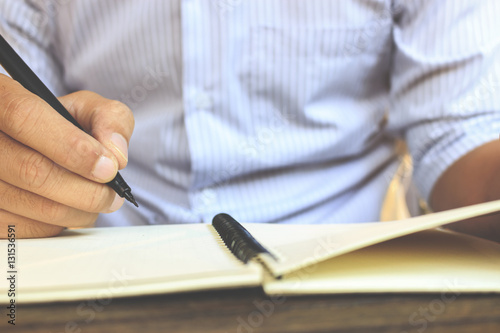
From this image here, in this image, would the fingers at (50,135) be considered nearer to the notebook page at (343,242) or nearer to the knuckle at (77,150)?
the knuckle at (77,150)

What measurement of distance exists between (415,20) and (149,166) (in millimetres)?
565

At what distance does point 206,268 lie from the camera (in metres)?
0.25

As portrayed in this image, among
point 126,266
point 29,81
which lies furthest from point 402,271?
point 29,81

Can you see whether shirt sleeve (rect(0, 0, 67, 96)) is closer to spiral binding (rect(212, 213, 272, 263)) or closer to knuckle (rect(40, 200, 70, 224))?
knuckle (rect(40, 200, 70, 224))

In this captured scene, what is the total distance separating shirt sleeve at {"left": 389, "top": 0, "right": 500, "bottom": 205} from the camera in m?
0.68

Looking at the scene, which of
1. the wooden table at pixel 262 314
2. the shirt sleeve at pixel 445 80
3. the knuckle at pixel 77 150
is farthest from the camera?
the shirt sleeve at pixel 445 80

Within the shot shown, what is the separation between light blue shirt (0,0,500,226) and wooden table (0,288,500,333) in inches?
17.8

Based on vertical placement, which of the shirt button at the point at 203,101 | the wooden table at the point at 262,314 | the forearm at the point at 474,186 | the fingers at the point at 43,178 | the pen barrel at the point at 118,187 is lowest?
the forearm at the point at 474,186

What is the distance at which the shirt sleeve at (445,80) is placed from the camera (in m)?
0.68

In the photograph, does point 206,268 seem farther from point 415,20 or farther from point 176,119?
point 415,20

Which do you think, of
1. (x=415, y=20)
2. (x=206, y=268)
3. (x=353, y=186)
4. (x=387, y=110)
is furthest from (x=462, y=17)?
(x=206, y=268)

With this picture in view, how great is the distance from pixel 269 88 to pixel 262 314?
1.81ft

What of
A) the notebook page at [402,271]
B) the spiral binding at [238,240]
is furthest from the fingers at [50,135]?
the notebook page at [402,271]

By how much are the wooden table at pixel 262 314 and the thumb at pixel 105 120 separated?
0.23m
